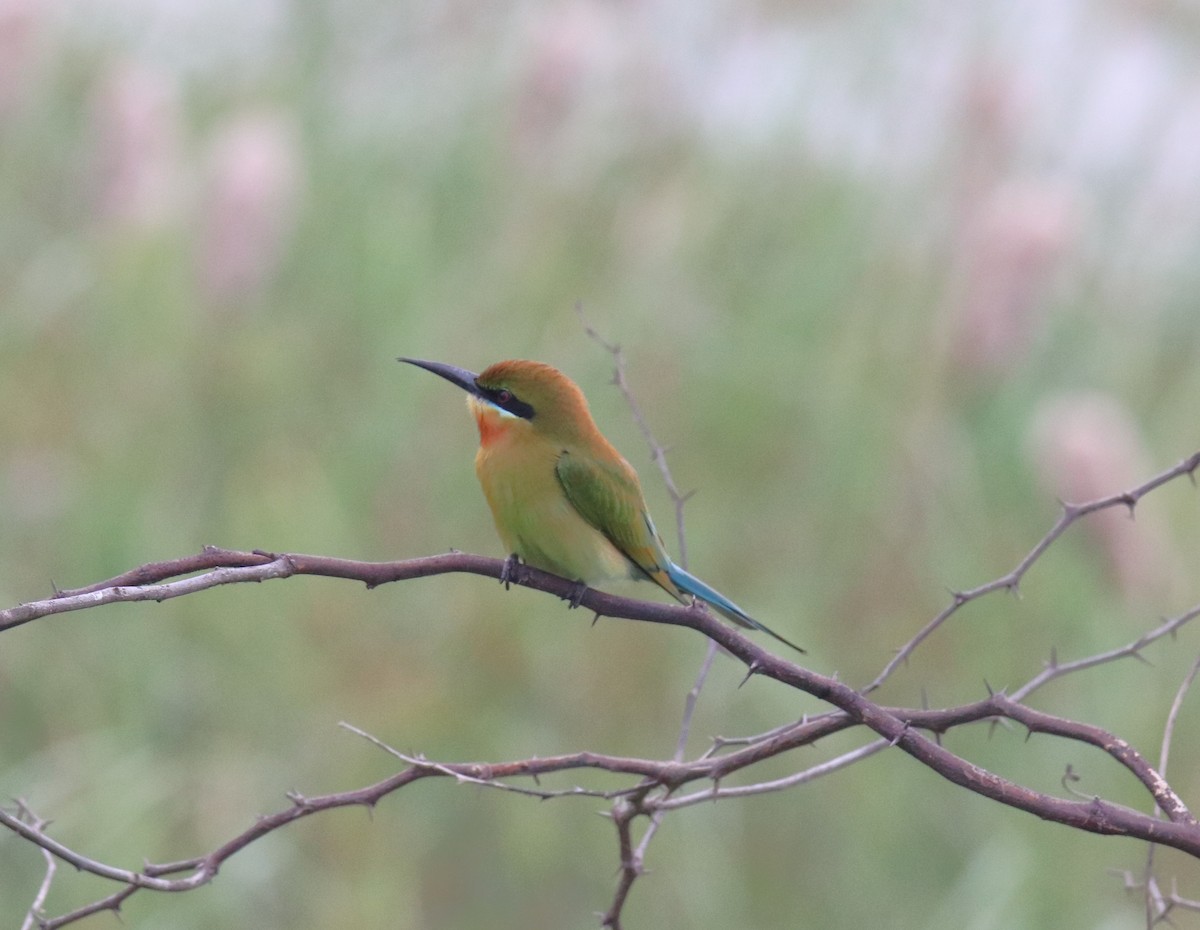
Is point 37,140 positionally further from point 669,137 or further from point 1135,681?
point 1135,681

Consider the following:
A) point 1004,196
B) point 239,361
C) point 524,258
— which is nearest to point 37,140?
point 239,361

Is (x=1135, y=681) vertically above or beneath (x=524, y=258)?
beneath

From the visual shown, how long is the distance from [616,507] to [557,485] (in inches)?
3.5

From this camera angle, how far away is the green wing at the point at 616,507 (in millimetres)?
1910

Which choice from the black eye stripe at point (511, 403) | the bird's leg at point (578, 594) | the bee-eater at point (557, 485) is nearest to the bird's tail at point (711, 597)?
the bee-eater at point (557, 485)

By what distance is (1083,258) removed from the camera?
368 cm

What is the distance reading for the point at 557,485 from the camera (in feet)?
6.45

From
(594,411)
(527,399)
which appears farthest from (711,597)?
(594,411)

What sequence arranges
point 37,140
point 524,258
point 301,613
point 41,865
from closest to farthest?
1. point 41,865
2. point 301,613
3. point 524,258
4. point 37,140

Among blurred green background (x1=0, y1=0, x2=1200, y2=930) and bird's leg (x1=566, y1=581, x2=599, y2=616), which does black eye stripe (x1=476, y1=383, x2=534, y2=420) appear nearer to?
bird's leg (x1=566, y1=581, x2=599, y2=616)

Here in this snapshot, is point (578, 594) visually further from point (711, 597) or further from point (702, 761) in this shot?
point (711, 597)

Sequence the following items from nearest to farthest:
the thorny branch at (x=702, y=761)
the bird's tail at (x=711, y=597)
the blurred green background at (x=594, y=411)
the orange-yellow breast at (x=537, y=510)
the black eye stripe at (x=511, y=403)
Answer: the thorny branch at (x=702, y=761), the bird's tail at (x=711, y=597), the orange-yellow breast at (x=537, y=510), the black eye stripe at (x=511, y=403), the blurred green background at (x=594, y=411)

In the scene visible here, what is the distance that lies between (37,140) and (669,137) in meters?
1.59

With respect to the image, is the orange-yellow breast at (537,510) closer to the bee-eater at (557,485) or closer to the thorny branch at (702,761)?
the bee-eater at (557,485)
